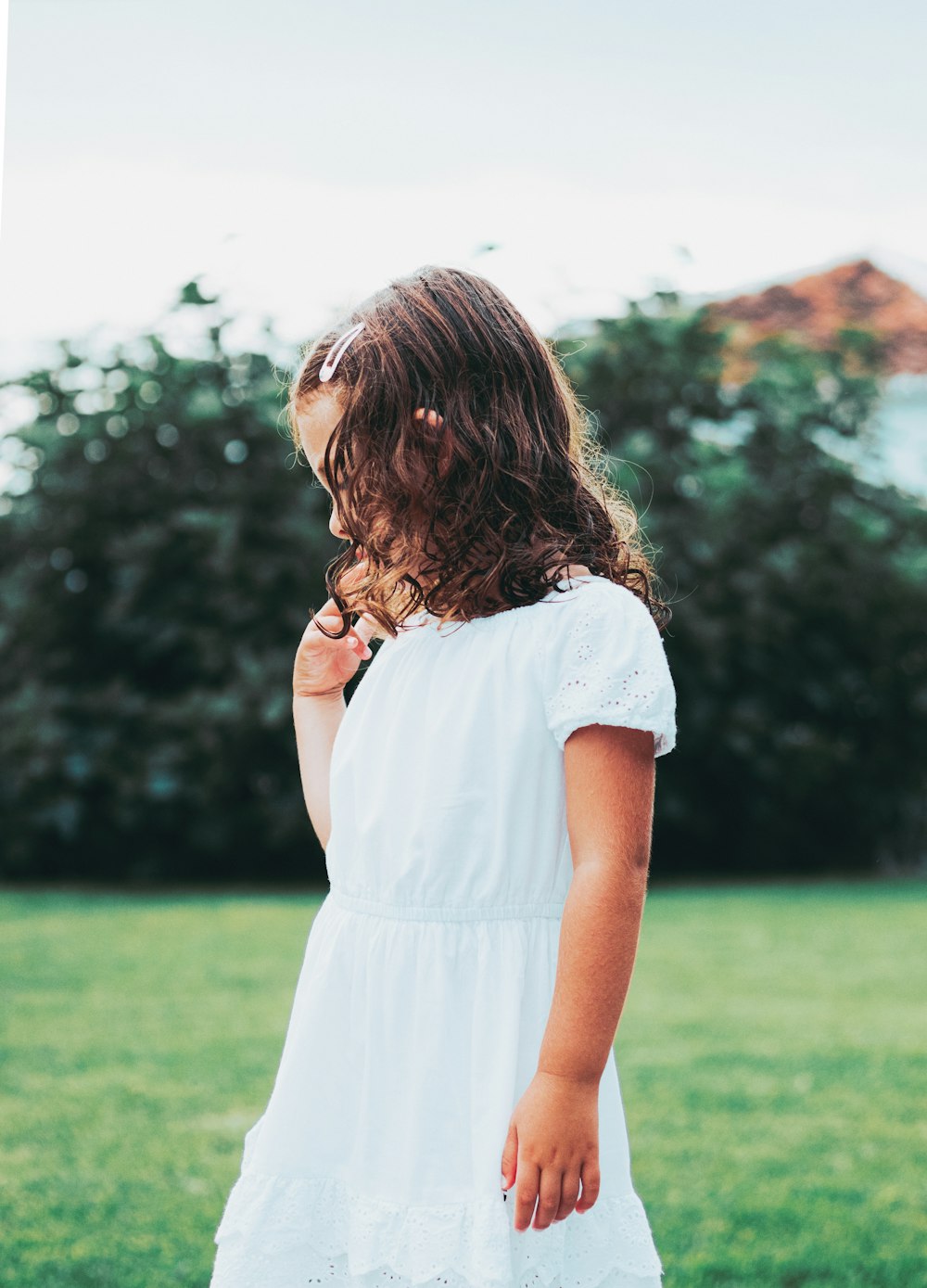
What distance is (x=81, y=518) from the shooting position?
660 cm

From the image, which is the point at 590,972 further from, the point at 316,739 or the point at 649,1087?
the point at 649,1087

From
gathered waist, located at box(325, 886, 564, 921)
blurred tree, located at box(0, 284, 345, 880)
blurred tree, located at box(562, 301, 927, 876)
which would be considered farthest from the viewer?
blurred tree, located at box(562, 301, 927, 876)

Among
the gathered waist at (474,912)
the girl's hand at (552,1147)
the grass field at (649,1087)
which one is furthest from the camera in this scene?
the grass field at (649,1087)

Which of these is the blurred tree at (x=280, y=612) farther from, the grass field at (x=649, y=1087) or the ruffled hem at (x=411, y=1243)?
the ruffled hem at (x=411, y=1243)

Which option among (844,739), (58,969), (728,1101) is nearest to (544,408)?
(728,1101)

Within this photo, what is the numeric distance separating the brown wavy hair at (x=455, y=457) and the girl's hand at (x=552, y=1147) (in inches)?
15.5

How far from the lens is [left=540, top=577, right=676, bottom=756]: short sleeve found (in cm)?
111

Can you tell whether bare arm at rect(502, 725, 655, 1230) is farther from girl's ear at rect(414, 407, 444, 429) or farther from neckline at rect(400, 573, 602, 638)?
girl's ear at rect(414, 407, 444, 429)

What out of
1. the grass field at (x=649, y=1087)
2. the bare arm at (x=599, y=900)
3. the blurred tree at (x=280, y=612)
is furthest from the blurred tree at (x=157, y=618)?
the bare arm at (x=599, y=900)

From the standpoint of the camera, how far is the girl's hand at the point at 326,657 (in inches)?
56.0

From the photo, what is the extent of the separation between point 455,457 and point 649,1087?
2402 millimetres

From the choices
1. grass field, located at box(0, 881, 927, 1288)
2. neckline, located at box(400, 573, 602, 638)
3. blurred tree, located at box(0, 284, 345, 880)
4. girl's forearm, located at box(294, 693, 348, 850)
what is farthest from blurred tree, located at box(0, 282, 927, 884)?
neckline, located at box(400, 573, 602, 638)

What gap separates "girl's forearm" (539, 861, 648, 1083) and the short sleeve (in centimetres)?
12

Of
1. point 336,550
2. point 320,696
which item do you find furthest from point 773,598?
point 320,696
